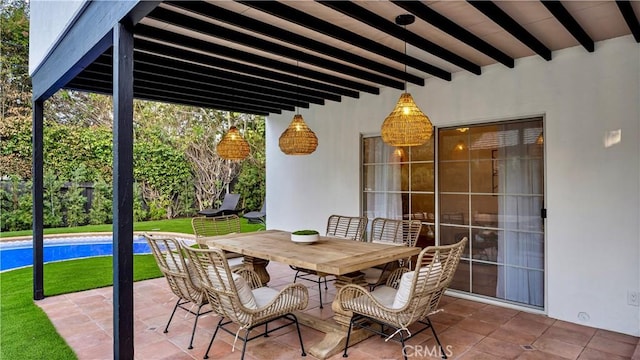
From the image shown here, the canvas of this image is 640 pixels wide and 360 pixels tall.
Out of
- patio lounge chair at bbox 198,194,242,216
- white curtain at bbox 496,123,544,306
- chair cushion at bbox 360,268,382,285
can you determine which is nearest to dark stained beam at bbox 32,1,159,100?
chair cushion at bbox 360,268,382,285

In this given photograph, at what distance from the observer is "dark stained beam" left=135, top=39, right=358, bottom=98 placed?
11.3ft

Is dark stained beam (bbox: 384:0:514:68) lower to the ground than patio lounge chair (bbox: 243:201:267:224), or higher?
higher

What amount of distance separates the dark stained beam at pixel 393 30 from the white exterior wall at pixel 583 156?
0.52 meters

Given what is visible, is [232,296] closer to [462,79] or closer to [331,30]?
[331,30]

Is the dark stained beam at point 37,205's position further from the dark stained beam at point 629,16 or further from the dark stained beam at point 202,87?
the dark stained beam at point 629,16

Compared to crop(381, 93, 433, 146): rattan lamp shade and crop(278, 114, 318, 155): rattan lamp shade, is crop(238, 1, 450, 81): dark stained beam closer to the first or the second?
crop(381, 93, 433, 146): rattan lamp shade

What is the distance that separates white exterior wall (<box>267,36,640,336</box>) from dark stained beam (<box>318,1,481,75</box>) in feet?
1.72

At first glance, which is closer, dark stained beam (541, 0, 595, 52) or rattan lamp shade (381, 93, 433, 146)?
dark stained beam (541, 0, 595, 52)

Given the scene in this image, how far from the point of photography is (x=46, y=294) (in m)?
4.45

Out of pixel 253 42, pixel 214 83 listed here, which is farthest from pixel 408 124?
pixel 214 83

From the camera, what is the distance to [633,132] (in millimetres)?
3283

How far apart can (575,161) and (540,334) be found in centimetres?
170

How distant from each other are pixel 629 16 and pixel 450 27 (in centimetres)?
131

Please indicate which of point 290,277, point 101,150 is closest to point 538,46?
point 290,277
